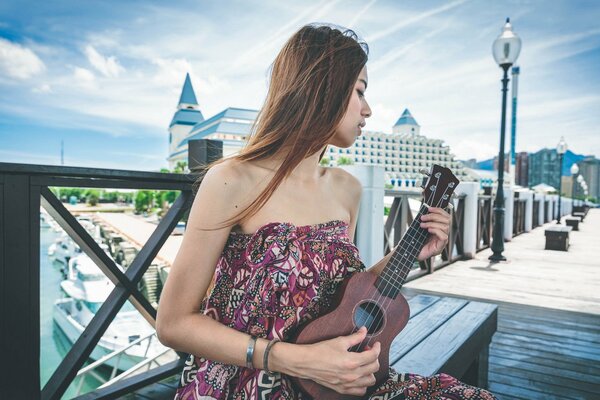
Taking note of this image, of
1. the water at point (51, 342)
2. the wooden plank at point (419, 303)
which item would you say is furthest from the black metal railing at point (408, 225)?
the water at point (51, 342)

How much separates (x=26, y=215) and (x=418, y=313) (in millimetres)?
1852

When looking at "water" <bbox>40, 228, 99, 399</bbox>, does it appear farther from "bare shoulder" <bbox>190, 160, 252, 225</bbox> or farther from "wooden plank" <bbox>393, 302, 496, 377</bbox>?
"bare shoulder" <bbox>190, 160, 252, 225</bbox>

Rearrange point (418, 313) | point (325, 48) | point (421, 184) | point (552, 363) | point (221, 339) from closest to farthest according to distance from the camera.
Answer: point (221, 339), point (325, 48), point (421, 184), point (418, 313), point (552, 363)

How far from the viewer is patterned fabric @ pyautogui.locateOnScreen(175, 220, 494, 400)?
0.98 meters

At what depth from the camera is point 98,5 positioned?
487ft

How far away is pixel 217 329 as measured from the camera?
Answer: 0.93 m

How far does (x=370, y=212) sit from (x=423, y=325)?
175 centimetres

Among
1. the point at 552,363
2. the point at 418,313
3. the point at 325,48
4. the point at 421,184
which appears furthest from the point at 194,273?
the point at 552,363

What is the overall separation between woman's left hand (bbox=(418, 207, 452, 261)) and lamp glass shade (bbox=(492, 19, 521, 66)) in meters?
6.72

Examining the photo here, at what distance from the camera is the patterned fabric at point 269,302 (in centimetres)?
98

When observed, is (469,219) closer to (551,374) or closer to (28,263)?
(551,374)

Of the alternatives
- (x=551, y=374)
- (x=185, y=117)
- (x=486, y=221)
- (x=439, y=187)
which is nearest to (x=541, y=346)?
(x=551, y=374)

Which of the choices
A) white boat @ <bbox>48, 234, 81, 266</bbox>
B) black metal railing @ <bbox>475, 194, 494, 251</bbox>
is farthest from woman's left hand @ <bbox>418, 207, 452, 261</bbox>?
white boat @ <bbox>48, 234, 81, 266</bbox>

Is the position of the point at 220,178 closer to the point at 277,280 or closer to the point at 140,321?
the point at 277,280
